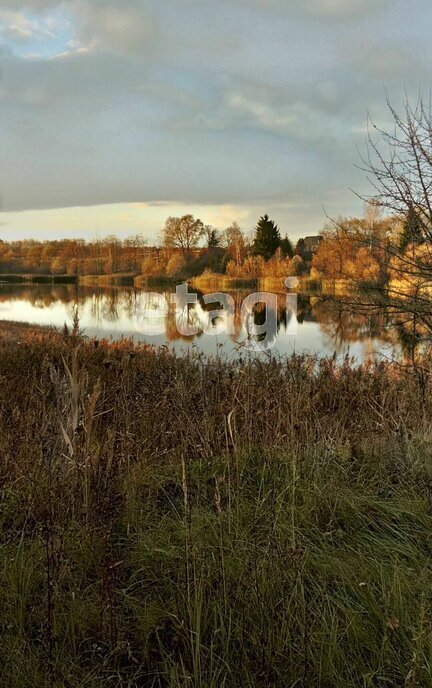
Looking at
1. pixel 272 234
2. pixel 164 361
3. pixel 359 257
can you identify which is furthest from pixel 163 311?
pixel 272 234

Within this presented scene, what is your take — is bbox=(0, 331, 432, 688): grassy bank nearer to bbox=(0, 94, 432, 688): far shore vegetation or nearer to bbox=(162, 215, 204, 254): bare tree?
bbox=(0, 94, 432, 688): far shore vegetation

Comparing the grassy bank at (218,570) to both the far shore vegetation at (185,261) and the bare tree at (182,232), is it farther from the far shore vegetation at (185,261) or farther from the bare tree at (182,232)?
the bare tree at (182,232)

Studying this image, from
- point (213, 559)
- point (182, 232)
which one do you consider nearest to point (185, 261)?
point (182, 232)

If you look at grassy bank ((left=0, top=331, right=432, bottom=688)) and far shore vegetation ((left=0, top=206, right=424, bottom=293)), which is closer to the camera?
grassy bank ((left=0, top=331, right=432, bottom=688))

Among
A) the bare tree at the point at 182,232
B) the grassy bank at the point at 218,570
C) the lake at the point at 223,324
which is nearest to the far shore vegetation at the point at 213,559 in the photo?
the grassy bank at the point at 218,570

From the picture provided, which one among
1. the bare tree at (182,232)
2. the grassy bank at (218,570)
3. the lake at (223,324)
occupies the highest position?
the bare tree at (182,232)

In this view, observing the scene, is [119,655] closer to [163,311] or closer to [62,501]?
[62,501]

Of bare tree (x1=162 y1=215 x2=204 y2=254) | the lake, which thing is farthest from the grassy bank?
bare tree (x1=162 y1=215 x2=204 y2=254)
